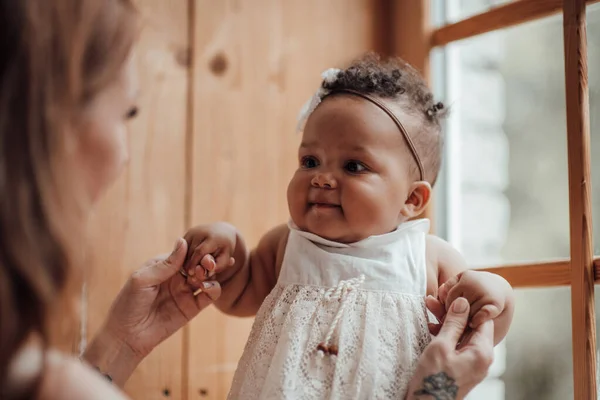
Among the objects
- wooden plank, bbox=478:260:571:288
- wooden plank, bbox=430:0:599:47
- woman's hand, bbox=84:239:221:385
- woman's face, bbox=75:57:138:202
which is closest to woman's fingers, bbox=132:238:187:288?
woman's hand, bbox=84:239:221:385

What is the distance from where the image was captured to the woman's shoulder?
714 mm

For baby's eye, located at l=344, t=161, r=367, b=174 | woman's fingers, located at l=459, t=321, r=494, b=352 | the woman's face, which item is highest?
the woman's face

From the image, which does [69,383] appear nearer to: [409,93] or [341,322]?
[341,322]

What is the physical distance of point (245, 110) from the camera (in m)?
1.64

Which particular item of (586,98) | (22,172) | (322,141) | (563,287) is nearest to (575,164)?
(586,98)

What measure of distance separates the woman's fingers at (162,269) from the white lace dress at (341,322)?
155mm

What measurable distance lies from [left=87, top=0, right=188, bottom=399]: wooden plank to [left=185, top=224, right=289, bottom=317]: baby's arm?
27 cm

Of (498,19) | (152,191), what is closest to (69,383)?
(152,191)

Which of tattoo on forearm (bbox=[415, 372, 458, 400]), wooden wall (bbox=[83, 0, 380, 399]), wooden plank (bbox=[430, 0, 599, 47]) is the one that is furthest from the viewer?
wooden wall (bbox=[83, 0, 380, 399])

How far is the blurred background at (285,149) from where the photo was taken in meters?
1.43

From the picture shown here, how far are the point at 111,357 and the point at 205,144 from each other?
53cm

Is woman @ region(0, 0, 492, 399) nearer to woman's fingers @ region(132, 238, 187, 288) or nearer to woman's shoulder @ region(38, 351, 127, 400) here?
woman's shoulder @ region(38, 351, 127, 400)

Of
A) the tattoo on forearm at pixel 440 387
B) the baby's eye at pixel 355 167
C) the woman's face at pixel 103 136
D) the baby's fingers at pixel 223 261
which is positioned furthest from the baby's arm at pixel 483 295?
the woman's face at pixel 103 136

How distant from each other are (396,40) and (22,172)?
1.21 m
